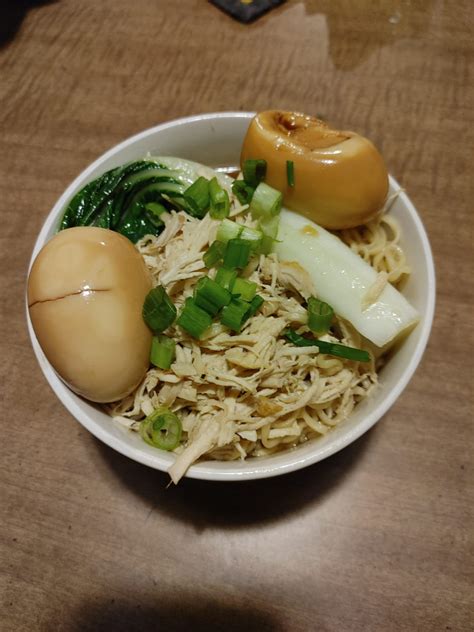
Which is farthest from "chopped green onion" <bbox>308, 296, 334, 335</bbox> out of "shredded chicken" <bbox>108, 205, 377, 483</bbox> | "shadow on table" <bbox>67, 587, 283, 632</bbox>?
"shadow on table" <bbox>67, 587, 283, 632</bbox>

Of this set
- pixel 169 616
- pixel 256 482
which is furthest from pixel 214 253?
pixel 169 616

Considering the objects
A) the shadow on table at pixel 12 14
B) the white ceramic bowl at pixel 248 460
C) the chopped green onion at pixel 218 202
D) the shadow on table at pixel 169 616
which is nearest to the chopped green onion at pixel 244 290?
the chopped green onion at pixel 218 202

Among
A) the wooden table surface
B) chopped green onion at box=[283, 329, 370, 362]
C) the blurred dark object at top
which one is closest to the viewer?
chopped green onion at box=[283, 329, 370, 362]

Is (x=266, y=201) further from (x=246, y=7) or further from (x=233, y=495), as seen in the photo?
(x=246, y=7)

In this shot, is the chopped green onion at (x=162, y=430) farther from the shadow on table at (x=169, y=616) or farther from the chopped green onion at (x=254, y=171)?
the chopped green onion at (x=254, y=171)

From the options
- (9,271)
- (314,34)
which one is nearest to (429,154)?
(314,34)

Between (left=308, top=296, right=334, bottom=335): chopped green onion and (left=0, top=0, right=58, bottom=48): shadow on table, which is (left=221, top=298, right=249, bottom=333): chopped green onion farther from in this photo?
(left=0, top=0, right=58, bottom=48): shadow on table
